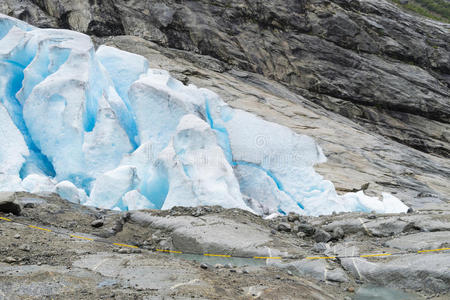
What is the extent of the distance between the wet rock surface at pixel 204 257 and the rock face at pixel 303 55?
10.7 metres

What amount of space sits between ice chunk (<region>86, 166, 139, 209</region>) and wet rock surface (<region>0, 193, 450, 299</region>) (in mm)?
1508

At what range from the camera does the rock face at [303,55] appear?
19281 millimetres

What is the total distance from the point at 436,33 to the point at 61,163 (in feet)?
77.0

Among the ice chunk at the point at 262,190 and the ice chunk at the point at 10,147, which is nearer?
the ice chunk at the point at 10,147

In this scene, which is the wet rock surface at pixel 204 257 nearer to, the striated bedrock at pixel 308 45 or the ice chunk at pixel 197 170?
the ice chunk at pixel 197 170

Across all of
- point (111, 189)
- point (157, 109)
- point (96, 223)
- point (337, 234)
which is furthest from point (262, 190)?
point (96, 223)

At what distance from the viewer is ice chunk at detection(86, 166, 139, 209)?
9.83 m

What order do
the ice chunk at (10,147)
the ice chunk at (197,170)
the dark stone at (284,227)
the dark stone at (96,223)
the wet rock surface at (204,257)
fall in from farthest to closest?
the ice chunk at (10,147)
the ice chunk at (197,170)
the dark stone at (284,227)
the dark stone at (96,223)
the wet rock surface at (204,257)

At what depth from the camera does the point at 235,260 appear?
19.8 ft

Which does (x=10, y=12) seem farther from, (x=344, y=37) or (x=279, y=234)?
(x=279, y=234)

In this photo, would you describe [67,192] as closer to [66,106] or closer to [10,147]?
[10,147]

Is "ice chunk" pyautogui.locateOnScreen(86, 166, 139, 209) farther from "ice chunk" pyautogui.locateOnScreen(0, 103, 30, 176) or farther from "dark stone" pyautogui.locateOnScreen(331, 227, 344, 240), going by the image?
"dark stone" pyautogui.locateOnScreen(331, 227, 344, 240)

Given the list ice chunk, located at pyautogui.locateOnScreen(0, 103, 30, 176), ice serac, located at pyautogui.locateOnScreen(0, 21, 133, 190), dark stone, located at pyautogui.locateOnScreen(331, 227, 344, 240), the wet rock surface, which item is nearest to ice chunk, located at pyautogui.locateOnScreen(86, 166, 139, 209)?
ice serac, located at pyautogui.locateOnScreen(0, 21, 133, 190)

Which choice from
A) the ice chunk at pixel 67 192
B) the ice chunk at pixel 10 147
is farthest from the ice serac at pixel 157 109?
the ice chunk at pixel 10 147
